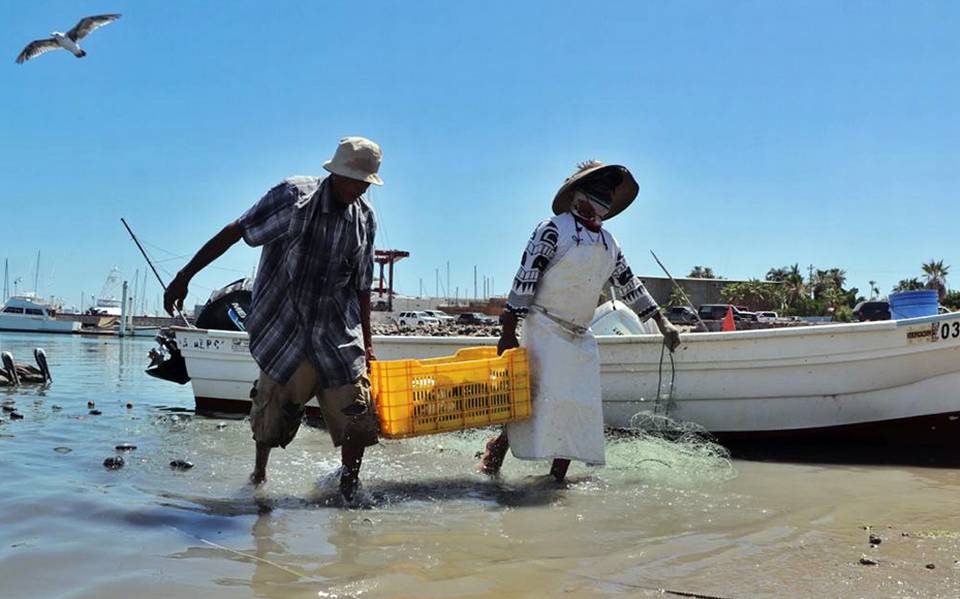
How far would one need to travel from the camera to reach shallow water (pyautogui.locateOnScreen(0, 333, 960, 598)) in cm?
252

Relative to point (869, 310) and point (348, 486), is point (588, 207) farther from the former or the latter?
point (869, 310)

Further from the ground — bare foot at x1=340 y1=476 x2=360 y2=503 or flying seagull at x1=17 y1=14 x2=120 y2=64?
flying seagull at x1=17 y1=14 x2=120 y2=64

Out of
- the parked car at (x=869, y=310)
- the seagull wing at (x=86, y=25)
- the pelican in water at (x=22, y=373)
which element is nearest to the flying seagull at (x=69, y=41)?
the seagull wing at (x=86, y=25)

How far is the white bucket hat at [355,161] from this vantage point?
143 inches

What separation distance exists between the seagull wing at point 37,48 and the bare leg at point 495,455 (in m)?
15.2

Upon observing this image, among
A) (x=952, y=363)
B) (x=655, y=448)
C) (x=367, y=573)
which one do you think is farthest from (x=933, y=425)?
(x=367, y=573)

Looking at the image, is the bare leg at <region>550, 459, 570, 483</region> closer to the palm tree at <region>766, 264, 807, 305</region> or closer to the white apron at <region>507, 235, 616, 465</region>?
the white apron at <region>507, 235, 616, 465</region>

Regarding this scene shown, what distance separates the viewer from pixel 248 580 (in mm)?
2508

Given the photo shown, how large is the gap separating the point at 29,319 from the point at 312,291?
244 feet

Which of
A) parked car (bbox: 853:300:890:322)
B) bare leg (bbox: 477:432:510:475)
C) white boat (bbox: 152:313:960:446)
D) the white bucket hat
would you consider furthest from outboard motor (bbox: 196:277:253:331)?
parked car (bbox: 853:300:890:322)

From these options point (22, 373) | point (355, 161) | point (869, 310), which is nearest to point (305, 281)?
point (355, 161)

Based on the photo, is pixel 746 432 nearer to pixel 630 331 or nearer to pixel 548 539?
pixel 630 331

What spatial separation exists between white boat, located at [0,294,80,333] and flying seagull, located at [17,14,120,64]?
5732 cm

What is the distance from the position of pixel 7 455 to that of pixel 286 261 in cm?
273
